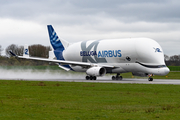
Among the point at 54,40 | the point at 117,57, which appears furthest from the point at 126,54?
the point at 54,40

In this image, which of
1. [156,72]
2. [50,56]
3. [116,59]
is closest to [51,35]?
[50,56]

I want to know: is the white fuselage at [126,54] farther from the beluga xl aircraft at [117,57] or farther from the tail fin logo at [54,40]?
the tail fin logo at [54,40]

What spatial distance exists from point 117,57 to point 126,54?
170 centimetres

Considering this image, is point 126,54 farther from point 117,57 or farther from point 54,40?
point 54,40

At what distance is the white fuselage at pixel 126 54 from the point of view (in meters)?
41.6

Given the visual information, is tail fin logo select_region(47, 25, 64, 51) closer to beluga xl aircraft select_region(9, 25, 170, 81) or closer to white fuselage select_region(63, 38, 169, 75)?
beluga xl aircraft select_region(9, 25, 170, 81)

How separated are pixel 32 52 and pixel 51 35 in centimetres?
2419

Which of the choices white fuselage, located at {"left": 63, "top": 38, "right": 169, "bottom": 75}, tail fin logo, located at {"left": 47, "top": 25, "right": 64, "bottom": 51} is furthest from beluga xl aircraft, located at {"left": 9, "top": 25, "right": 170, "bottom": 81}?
tail fin logo, located at {"left": 47, "top": 25, "right": 64, "bottom": 51}

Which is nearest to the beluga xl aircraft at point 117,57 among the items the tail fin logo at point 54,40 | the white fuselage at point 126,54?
the white fuselage at point 126,54

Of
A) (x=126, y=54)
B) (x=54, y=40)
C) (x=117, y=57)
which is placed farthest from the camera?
(x=54, y=40)

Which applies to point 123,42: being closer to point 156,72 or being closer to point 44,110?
point 156,72

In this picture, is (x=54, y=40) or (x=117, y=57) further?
(x=54, y=40)

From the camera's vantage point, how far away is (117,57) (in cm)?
4503

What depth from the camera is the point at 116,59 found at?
149ft
